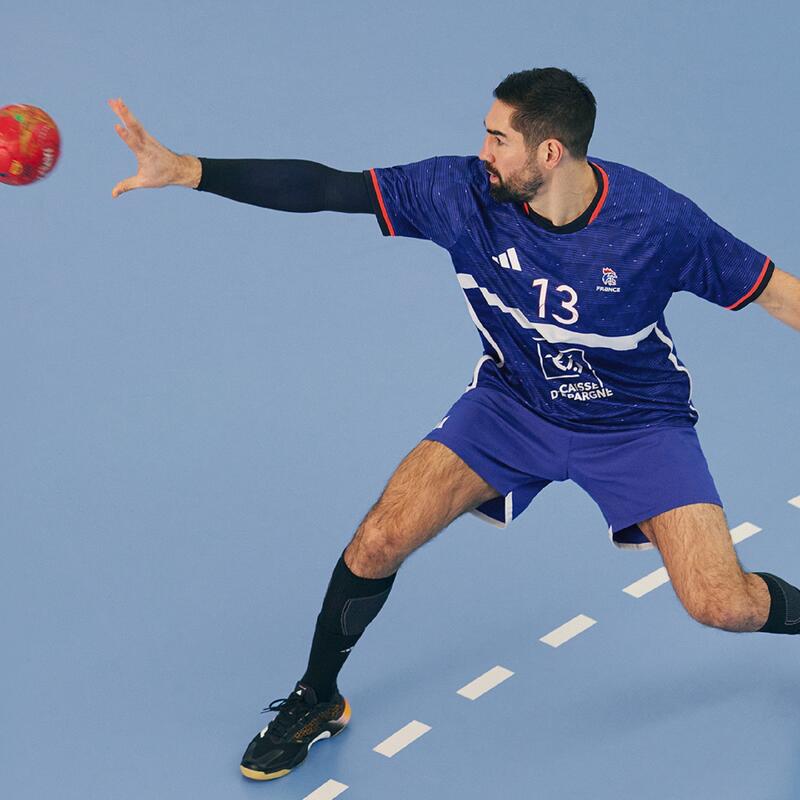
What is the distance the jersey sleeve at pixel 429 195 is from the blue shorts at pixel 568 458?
582 mm

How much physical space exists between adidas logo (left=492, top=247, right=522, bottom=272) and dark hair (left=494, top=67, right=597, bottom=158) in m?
0.35

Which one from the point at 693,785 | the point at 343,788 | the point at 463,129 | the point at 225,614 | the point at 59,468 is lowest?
the point at 693,785

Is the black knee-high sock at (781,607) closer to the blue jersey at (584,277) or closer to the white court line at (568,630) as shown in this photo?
the blue jersey at (584,277)

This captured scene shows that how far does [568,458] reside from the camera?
5.43 m

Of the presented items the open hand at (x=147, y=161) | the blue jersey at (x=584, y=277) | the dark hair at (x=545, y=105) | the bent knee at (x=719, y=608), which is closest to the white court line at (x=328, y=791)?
the bent knee at (x=719, y=608)

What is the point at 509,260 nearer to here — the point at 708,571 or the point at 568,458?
the point at 568,458

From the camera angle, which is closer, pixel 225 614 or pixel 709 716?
pixel 709 716

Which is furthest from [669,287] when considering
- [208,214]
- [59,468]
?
[208,214]

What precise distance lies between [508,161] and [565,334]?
581mm

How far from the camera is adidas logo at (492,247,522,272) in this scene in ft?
17.4

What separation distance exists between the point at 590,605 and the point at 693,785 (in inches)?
37.8

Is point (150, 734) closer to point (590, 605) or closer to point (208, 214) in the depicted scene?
point (590, 605)

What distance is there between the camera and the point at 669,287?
5.29 meters

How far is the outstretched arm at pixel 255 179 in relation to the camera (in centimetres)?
508
